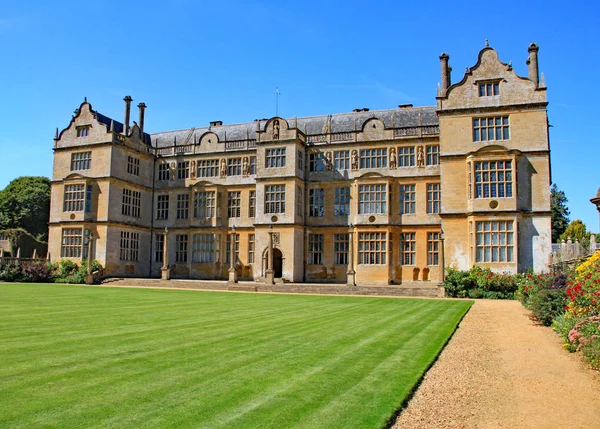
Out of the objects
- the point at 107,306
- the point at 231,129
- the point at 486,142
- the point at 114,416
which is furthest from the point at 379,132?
the point at 114,416

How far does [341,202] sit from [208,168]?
11.1 meters

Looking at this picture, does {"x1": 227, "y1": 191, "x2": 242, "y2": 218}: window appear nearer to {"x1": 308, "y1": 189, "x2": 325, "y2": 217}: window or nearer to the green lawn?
{"x1": 308, "y1": 189, "x2": 325, "y2": 217}: window

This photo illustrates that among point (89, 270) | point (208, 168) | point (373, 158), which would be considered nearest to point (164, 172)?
point (208, 168)

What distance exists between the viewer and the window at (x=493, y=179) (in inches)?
1062

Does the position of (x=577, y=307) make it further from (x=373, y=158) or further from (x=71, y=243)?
(x=71, y=243)

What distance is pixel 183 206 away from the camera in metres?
38.1

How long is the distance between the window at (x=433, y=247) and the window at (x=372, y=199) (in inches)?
130

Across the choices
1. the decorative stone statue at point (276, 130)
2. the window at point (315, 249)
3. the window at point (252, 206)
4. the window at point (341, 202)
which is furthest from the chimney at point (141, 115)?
the window at point (341, 202)

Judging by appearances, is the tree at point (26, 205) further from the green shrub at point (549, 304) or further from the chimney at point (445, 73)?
the green shrub at point (549, 304)

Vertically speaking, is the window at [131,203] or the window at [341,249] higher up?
the window at [131,203]

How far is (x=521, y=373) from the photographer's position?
7.81 metres

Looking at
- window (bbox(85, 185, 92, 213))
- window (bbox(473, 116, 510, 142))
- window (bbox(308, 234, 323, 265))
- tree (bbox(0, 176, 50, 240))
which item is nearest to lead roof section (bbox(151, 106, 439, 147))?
window (bbox(473, 116, 510, 142))

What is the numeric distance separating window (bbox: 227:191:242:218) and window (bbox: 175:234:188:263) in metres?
4.13

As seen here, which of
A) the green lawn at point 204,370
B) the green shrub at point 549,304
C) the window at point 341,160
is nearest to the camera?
the green lawn at point 204,370
